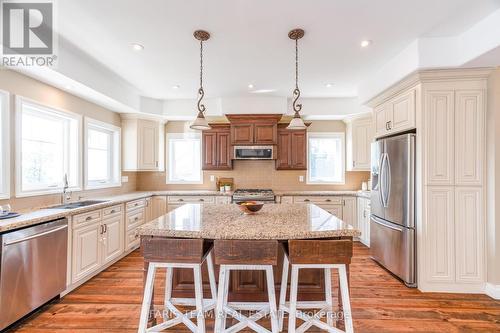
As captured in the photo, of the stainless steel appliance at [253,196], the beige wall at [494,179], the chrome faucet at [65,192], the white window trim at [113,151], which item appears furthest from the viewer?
the stainless steel appliance at [253,196]

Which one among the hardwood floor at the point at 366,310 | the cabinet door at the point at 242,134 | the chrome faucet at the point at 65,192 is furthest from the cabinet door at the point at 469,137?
the chrome faucet at the point at 65,192

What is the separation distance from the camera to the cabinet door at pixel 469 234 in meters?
2.58

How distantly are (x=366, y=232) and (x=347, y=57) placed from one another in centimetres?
286

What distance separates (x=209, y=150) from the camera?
4.80 m

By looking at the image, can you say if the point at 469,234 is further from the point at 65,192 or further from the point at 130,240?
the point at 65,192

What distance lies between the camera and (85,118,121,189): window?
3.73m

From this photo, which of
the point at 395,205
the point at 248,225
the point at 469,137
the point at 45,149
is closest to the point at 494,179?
the point at 469,137

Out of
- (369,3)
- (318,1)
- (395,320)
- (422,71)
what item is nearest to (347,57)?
(422,71)

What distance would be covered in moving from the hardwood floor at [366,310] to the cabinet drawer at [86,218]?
2.40ft

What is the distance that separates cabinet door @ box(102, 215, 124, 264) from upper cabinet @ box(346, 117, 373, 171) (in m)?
4.07

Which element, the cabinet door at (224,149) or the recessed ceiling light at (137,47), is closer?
the recessed ceiling light at (137,47)

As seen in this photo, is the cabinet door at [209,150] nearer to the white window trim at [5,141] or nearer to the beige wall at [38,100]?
the beige wall at [38,100]

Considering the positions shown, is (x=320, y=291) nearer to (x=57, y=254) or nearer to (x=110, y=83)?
(x=57, y=254)

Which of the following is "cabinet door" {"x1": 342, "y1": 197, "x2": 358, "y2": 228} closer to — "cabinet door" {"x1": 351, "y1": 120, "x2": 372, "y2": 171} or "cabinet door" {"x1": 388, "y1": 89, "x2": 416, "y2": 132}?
"cabinet door" {"x1": 351, "y1": 120, "x2": 372, "y2": 171}
